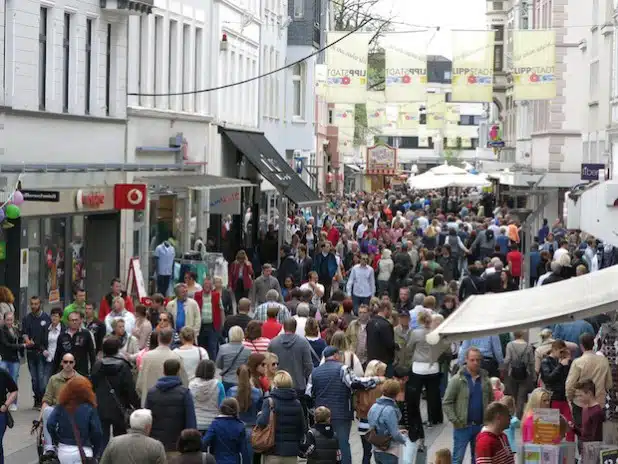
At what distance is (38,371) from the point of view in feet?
62.8

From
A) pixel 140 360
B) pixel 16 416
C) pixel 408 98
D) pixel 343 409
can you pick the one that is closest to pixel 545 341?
pixel 343 409

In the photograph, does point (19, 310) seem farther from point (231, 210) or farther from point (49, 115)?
point (231, 210)

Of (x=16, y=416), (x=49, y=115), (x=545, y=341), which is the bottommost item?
(x=16, y=416)

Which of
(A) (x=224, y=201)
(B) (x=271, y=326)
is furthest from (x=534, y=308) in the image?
(A) (x=224, y=201)

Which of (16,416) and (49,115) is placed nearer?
(16,416)

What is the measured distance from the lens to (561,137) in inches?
2235

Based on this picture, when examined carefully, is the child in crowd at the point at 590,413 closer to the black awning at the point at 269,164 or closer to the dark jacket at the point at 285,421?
the dark jacket at the point at 285,421

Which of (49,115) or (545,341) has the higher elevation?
(49,115)

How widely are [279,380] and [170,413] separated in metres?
1.03

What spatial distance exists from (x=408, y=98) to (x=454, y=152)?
4509 inches

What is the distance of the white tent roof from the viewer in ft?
32.7

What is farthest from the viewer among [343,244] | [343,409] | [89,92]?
[343,244]

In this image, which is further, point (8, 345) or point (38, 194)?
point (38, 194)

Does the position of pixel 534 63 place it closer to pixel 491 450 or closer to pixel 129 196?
pixel 129 196
